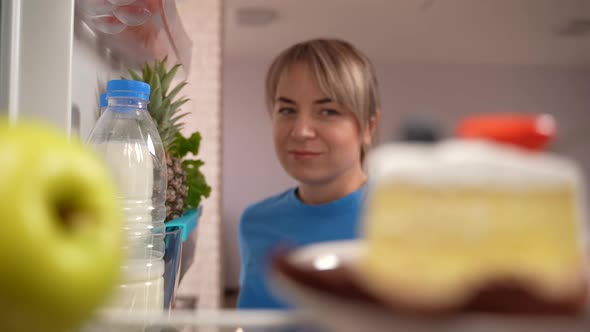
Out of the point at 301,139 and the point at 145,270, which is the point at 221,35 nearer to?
the point at 301,139

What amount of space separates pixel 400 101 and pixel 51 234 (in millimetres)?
4575

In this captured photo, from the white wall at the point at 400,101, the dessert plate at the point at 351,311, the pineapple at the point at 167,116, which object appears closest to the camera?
the dessert plate at the point at 351,311

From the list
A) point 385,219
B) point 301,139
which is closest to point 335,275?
point 385,219

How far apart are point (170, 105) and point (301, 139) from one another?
342 mm

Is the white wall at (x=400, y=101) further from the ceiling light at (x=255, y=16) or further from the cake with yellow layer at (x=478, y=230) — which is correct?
the cake with yellow layer at (x=478, y=230)

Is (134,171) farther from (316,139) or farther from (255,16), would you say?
(255,16)

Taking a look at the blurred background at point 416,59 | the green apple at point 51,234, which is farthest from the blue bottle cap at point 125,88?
the blurred background at point 416,59

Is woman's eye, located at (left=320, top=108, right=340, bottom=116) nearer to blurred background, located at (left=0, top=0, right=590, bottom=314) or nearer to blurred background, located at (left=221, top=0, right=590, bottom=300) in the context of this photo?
blurred background, located at (left=0, top=0, right=590, bottom=314)

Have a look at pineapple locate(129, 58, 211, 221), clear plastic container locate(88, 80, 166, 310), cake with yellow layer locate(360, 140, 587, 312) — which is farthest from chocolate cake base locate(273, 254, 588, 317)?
pineapple locate(129, 58, 211, 221)

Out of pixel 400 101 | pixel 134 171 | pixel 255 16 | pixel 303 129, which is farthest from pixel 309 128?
pixel 400 101

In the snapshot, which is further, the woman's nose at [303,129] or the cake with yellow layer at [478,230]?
the woman's nose at [303,129]

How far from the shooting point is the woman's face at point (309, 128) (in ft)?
2.61

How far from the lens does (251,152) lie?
439 centimetres

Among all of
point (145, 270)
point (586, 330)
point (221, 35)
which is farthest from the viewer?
point (221, 35)
